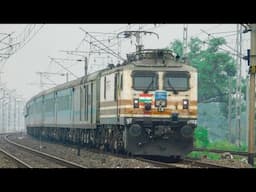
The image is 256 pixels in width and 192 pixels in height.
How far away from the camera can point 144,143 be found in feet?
71.3

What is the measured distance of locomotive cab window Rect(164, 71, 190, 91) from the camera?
21.9 metres

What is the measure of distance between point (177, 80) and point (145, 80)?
116 cm

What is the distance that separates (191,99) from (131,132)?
8.04 feet

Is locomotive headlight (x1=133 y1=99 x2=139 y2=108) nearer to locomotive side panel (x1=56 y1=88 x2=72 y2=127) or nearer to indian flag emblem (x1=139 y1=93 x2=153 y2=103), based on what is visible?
indian flag emblem (x1=139 y1=93 x2=153 y2=103)

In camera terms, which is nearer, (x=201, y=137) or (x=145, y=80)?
(x=145, y=80)

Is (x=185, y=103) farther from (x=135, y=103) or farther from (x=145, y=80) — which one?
(x=135, y=103)

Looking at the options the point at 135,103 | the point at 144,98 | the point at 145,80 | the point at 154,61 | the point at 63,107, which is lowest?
the point at 63,107

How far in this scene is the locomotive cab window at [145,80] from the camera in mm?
21703

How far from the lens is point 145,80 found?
2181cm

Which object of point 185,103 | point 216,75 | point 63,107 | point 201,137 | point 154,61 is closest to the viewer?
point 185,103

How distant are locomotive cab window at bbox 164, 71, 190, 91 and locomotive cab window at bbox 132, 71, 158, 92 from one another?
0.39 metres

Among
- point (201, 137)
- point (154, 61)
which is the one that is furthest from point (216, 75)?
point (154, 61)

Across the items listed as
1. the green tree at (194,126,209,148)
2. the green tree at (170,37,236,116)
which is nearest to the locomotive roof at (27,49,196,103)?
the green tree at (194,126,209,148)
